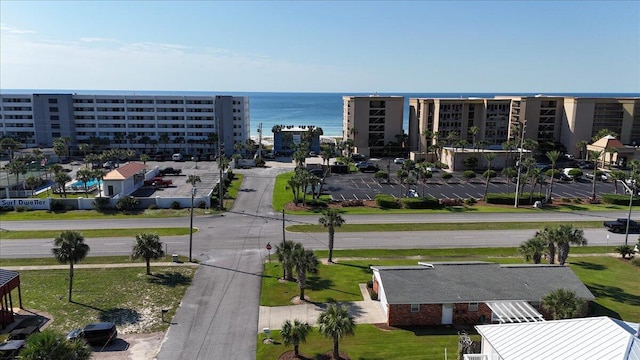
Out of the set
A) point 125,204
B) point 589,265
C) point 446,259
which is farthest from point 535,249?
point 125,204

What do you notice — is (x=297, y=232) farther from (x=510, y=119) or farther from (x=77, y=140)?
(x=77, y=140)

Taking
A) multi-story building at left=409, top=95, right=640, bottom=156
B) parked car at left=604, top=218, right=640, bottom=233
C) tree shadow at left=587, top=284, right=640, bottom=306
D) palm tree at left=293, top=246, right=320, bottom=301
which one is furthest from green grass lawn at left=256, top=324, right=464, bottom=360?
multi-story building at left=409, top=95, right=640, bottom=156

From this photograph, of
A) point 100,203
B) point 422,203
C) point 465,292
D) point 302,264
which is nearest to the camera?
point 465,292

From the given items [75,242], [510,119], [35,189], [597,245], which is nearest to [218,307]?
[75,242]

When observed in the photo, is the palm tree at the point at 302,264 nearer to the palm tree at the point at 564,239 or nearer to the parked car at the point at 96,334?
the parked car at the point at 96,334

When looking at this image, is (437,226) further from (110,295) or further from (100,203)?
(100,203)

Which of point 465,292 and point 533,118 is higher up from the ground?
point 533,118

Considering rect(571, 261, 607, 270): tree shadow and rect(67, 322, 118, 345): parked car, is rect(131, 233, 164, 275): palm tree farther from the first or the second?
rect(571, 261, 607, 270): tree shadow
